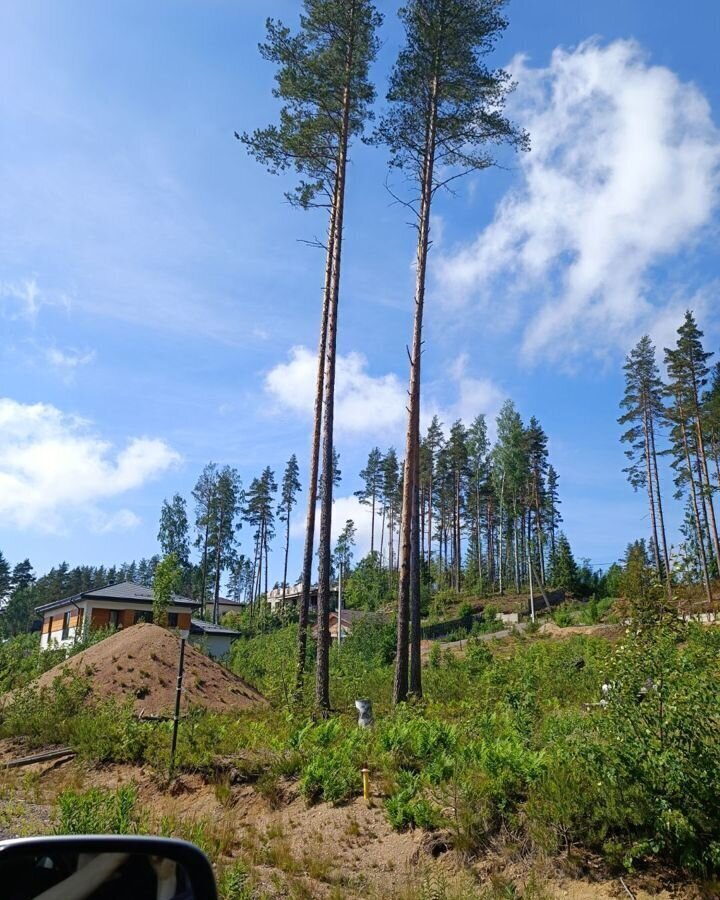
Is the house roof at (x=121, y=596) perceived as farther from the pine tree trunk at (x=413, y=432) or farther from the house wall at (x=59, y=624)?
the pine tree trunk at (x=413, y=432)

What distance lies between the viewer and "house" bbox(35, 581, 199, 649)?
139ft

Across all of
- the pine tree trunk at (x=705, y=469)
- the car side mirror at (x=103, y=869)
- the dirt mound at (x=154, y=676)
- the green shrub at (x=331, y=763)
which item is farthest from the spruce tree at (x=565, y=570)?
the car side mirror at (x=103, y=869)

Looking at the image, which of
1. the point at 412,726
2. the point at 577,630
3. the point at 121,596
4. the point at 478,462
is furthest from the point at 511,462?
the point at 412,726

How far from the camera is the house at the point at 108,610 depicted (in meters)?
42.2

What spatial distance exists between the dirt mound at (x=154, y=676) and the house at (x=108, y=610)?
21.2 meters

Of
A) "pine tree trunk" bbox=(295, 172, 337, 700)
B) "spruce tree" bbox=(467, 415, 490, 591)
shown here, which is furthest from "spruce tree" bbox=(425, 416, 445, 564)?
"pine tree trunk" bbox=(295, 172, 337, 700)

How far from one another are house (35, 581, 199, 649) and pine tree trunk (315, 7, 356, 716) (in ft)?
89.4

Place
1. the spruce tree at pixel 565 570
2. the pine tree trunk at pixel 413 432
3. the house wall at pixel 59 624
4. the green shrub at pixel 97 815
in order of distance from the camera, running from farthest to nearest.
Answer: the spruce tree at pixel 565 570 < the house wall at pixel 59 624 < the pine tree trunk at pixel 413 432 < the green shrub at pixel 97 815

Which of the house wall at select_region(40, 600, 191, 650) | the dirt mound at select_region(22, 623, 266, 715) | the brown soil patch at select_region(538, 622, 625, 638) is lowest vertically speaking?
the dirt mound at select_region(22, 623, 266, 715)

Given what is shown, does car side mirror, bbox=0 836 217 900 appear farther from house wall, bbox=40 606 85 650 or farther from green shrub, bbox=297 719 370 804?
house wall, bbox=40 606 85 650

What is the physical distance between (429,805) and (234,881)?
2398 millimetres

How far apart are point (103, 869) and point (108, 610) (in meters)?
44.3

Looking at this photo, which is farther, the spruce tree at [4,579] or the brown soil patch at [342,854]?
the spruce tree at [4,579]

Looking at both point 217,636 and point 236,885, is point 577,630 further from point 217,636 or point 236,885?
Result: point 236,885
